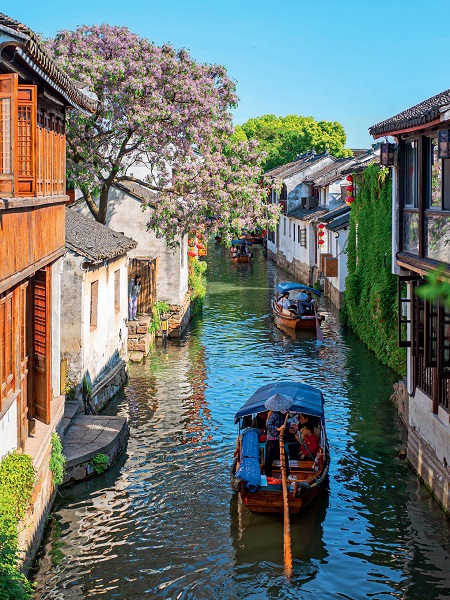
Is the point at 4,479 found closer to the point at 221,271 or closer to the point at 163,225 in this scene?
the point at 163,225

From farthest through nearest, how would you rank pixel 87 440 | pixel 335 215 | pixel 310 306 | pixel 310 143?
pixel 310 143 → pixel 335 215 → pixel 310 306 → pixel 87 440

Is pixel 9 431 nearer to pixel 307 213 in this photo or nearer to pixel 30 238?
pixel 30 238

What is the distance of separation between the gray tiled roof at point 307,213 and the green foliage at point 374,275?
16.8 m

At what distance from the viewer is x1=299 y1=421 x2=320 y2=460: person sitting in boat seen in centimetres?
1703

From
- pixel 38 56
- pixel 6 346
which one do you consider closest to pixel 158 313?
pixel 6 346

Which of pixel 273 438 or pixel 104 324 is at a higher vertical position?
pixel 104 324

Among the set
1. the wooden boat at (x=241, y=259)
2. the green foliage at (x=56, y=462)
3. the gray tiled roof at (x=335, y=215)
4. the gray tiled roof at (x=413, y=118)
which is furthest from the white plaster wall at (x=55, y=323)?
the wooden boat at (x=241, y=259)

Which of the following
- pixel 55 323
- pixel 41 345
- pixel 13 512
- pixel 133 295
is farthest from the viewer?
pixel 133 295

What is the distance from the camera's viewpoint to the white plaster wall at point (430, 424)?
588 inches

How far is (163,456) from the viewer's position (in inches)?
746

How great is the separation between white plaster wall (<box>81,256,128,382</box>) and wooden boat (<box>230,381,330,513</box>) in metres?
5.05

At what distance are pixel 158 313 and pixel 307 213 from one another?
2437 cm

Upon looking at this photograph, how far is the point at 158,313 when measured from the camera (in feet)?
109

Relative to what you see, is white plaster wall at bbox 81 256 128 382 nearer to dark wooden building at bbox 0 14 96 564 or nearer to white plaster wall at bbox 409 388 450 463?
dark wooden building at bbox 0 14 96 564
